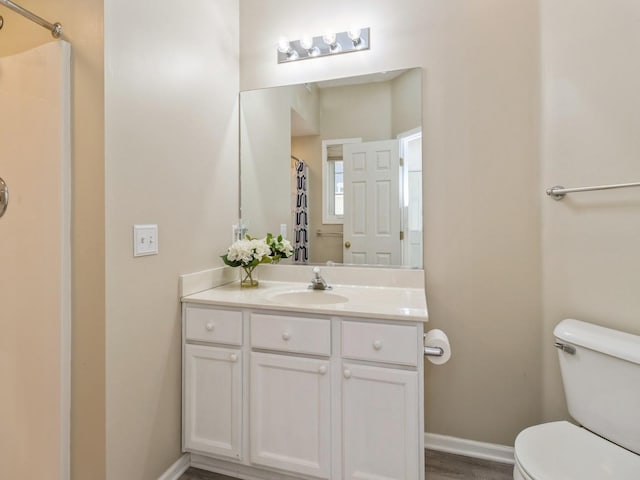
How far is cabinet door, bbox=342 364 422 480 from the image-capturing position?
126cm

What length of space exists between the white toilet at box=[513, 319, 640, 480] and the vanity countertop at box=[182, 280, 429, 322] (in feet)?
1.80

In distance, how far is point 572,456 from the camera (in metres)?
1.09

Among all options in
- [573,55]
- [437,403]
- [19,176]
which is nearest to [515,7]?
[573,55]

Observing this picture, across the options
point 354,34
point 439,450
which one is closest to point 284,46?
point 354,34

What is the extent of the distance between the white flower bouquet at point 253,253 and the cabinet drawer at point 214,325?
0.32 m

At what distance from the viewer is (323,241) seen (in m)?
2.01

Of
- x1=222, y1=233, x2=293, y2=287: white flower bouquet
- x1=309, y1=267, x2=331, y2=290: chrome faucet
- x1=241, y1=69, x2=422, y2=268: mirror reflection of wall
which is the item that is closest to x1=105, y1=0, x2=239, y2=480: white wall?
x1=222, y1=233, x2=293, y2=287: white flower bouquet

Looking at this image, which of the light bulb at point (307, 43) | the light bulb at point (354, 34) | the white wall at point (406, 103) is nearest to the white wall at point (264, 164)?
the light bulb at point (307, 43)

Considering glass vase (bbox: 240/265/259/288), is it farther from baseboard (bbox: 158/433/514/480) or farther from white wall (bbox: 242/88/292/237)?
baseboard (bbox: 158/433/514/480)

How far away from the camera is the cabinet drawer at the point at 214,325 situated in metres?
1.50

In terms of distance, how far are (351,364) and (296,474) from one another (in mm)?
552

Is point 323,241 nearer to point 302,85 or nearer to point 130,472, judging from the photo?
point 302,85

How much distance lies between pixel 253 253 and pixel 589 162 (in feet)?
5.15

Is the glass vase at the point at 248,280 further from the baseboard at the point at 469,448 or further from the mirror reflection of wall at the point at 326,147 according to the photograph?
the baseboard at the point at 469,448
